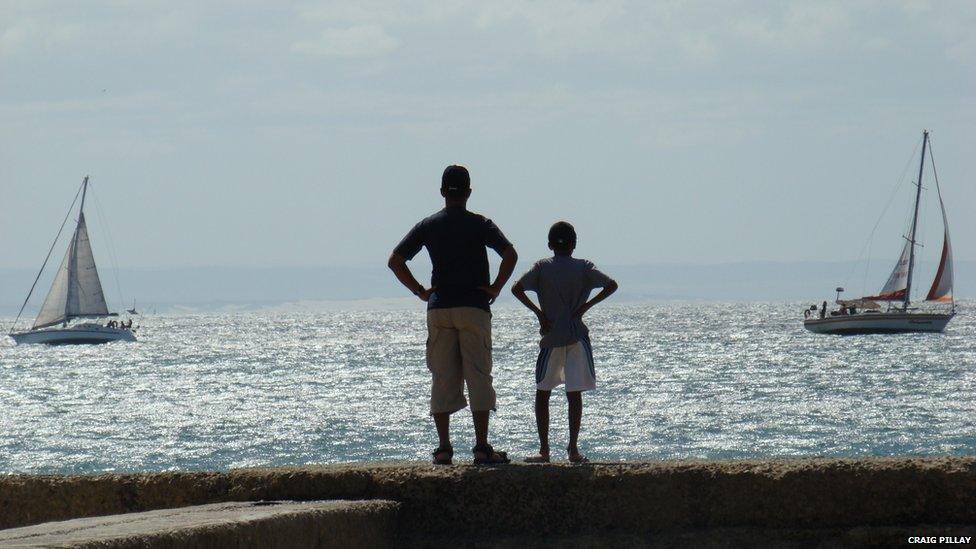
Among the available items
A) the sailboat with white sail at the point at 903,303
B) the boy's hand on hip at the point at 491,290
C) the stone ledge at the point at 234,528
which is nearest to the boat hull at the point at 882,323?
the sailboat with white sail at the point at 903,303

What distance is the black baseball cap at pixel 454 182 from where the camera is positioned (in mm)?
6316

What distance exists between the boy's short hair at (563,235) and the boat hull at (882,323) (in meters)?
Answer: 73.9

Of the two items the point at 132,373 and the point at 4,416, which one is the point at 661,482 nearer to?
the point at 4,416

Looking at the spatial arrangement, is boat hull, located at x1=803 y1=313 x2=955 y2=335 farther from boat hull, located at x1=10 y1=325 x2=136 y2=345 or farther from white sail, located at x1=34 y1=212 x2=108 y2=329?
boat hull, located at x1=10 y1=325 x2=136 y2=345

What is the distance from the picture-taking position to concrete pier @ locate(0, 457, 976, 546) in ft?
17.3

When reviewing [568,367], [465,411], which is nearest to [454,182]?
[568,367]

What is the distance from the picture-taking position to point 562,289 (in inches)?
267

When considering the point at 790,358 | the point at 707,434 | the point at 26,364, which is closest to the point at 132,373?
the point at 26,364

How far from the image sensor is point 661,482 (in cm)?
543

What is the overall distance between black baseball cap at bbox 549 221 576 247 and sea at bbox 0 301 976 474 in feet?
63.9

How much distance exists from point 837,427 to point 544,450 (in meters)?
32.1

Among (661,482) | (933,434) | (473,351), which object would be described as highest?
(473,351)

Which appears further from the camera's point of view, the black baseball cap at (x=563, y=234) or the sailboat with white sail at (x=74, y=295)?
the sailboat with white sail at (x=74, y=295)

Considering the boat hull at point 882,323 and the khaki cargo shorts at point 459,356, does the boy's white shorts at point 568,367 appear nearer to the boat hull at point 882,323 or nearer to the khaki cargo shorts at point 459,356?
the khaki cargo shorts at point 459,356
